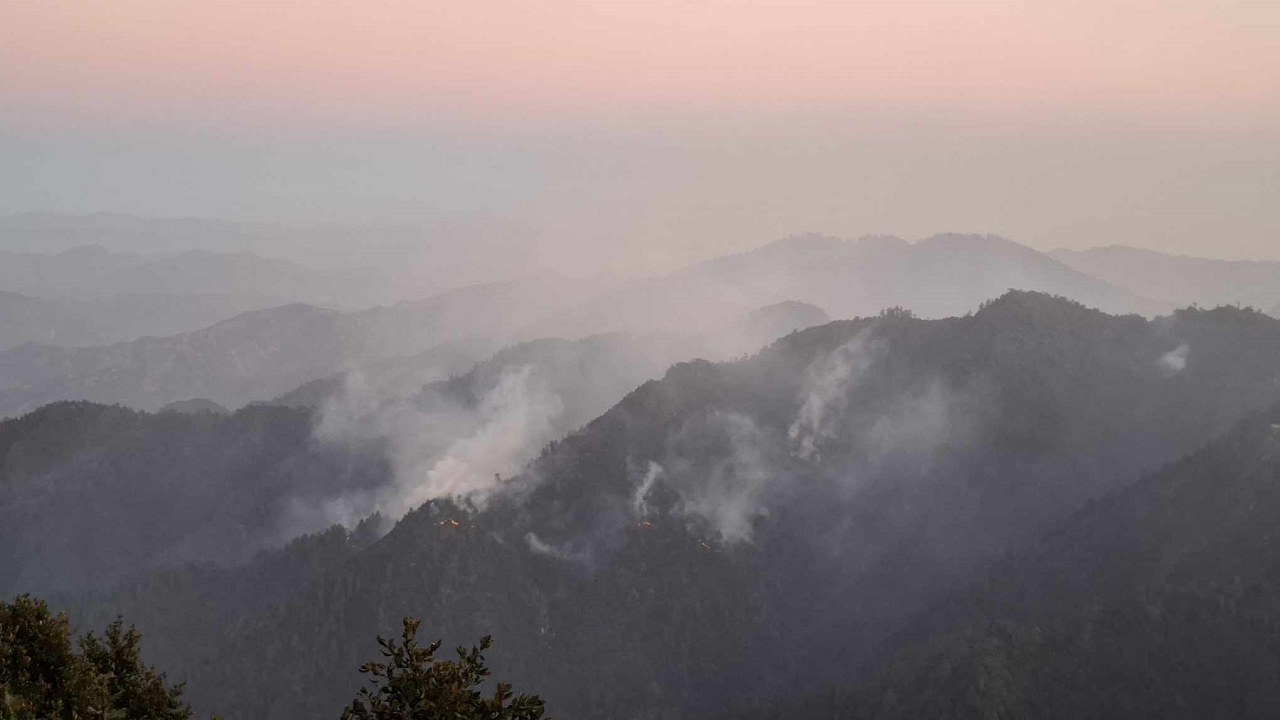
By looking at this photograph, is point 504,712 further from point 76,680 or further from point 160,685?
point 160,685

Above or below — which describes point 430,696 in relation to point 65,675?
above

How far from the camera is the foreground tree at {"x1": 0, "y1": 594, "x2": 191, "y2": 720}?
47906 millimetres

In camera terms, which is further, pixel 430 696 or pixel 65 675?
pixel 65 675

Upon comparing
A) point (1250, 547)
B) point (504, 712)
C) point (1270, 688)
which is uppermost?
point (504, 712)

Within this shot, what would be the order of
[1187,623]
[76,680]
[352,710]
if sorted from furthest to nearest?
1. [1187,623]
2. [76,680]
3. [352,710]

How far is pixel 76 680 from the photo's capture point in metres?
49.7

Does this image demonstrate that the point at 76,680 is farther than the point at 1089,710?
No

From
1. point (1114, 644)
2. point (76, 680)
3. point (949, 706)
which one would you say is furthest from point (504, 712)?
point (1114, 644)

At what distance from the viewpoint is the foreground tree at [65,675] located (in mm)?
47906

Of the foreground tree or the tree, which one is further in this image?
the foreground tree

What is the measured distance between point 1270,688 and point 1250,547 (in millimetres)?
34447

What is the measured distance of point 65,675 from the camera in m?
51.8

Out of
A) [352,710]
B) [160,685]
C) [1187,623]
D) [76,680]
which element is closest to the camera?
[352,710]

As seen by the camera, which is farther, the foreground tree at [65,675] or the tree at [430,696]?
the foreground tree at [65,675]
